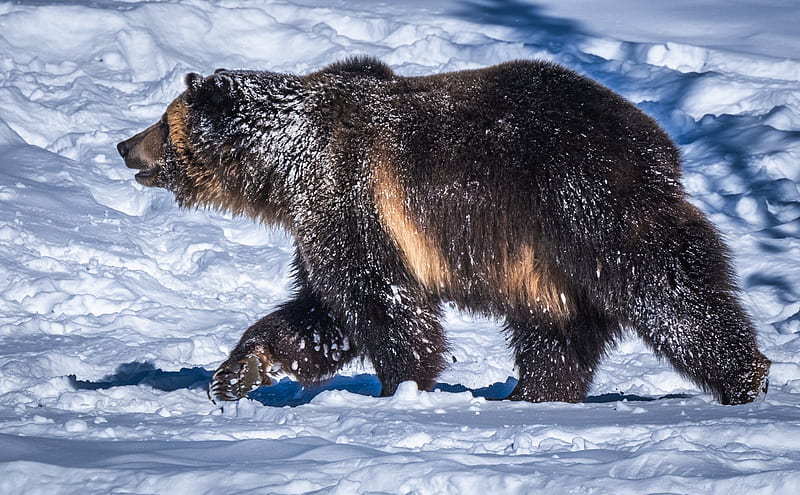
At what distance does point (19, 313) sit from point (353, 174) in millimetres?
2755

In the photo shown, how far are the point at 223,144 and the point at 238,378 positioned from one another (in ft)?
3.71

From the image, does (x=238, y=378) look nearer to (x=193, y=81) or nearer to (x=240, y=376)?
(x=240, y=376)

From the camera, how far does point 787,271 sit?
6.96m

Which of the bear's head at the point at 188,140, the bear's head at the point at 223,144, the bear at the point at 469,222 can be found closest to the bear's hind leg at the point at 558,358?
the bear at the point at 469,222

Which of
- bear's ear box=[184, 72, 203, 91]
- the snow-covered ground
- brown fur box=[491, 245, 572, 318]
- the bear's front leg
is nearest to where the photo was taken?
the snow-covered ground

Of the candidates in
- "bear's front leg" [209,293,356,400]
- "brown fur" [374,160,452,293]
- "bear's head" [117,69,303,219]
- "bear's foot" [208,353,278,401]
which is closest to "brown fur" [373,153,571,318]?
"brown fur" [374,160,452,293]

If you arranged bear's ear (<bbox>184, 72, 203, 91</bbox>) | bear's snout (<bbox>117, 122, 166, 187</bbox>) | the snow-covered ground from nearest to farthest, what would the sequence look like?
the snow-covered ground < bear's ear (<bbox>184, 72, 203, 91</bbox>) < bear's snout (<bbox>117, 122, 166, 187</bbox>)

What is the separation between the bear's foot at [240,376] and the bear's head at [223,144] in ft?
2.30

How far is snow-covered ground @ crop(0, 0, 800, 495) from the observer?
272cm

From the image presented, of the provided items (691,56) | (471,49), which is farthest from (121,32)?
(691,56)

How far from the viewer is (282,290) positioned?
22.7 feet

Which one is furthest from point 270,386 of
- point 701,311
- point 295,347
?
point 701,311

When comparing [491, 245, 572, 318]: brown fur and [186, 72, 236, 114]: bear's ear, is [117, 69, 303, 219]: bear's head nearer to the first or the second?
[186, 72, 236, 114]: bear's ear

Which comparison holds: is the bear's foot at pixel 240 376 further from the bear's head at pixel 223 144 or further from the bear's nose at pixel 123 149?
the bear's nose at pixel 123 149
